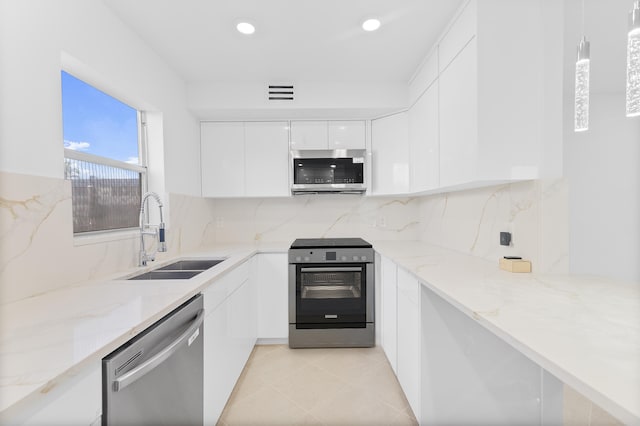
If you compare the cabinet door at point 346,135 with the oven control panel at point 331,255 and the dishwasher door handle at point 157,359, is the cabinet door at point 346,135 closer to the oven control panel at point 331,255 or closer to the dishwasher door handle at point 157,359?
the oven control panel at point 331,255

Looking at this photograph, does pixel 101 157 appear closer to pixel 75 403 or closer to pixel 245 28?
pixel 245 28

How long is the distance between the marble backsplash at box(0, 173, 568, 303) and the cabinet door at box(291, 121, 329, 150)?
0.61 meters

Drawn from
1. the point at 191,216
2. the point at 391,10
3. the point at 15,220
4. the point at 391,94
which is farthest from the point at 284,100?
the point at 15,220

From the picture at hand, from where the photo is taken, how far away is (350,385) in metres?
2.09

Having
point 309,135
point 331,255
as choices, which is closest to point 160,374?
point 331,255

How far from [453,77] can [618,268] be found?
275cm

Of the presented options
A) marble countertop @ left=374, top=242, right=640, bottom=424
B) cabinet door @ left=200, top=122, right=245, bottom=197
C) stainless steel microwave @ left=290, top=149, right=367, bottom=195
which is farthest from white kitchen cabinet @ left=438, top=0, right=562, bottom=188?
cabinet door @ left=200, top=122, right=245, bottom=197

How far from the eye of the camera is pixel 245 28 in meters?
1.87

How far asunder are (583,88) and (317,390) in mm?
2186

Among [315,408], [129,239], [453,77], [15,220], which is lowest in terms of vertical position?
[315,408]

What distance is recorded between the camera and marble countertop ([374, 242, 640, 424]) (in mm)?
599

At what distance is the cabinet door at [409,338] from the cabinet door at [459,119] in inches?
27.6

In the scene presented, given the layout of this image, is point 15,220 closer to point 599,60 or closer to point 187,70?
point 187,70

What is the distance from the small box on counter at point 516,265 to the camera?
1.59 meters
